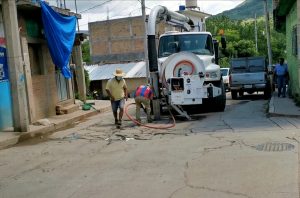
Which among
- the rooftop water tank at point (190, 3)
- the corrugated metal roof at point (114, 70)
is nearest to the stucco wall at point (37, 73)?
the corrugated metal roof at point (114, 70)

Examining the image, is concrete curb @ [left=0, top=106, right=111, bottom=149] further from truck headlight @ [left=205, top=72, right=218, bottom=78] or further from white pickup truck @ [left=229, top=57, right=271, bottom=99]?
white pickup truck @ [left=229, top=57, right=271, bottom=99]

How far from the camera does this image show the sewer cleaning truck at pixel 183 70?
14.1 metres

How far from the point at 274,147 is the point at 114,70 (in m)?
32.1

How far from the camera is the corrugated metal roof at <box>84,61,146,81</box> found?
3841 centimetres

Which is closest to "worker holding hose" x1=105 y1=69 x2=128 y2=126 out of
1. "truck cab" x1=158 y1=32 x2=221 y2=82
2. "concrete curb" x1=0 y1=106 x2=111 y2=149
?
"concrete curb" x1=0 y1=106 x2=111 y2=149

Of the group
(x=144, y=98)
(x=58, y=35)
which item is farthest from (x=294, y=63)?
(x=58, y=35)

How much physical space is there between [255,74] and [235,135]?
40.4 ft

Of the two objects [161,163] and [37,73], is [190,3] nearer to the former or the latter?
[37,73]

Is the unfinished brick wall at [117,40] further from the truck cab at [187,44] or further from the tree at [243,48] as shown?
the truck cab at [187,44]

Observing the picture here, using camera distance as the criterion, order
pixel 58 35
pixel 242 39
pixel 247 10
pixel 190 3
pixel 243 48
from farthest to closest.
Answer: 1. pixel 247 10
2. pixel 242 39
3. pixel 243 48
4. pixel 190 3
5. pixel 58 35

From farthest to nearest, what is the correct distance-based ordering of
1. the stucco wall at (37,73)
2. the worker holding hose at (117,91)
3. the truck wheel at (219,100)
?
the truck wheel at (219,100), the stucco wall at (37,73), the worker holding hose at (117,91)

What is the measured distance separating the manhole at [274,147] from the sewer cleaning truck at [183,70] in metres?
5.18

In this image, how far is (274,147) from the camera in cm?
870

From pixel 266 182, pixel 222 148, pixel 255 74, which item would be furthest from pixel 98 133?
pixel 255 74
